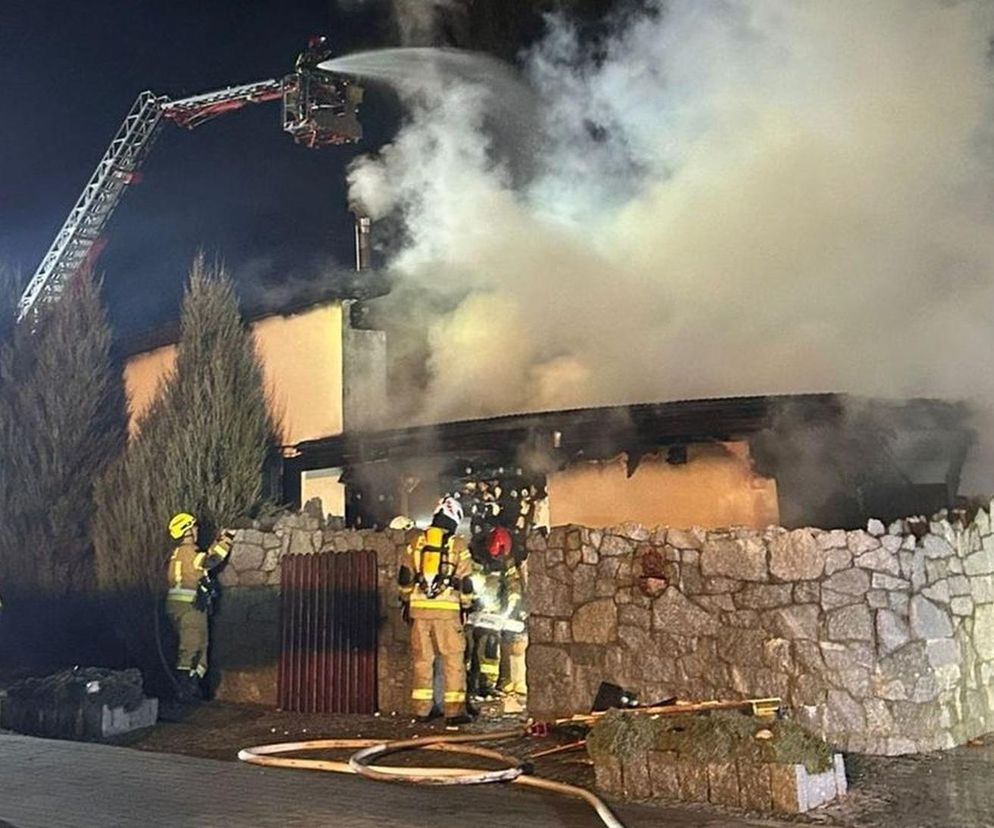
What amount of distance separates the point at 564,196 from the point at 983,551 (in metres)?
8.28

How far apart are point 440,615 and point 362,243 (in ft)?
31.0

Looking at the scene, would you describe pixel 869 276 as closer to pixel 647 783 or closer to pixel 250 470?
pixel 647 783

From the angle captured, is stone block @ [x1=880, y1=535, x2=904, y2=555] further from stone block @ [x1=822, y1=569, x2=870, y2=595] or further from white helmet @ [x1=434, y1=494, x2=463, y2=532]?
white helmet @ [x1=434, y1=494, x2=463, y2=532]

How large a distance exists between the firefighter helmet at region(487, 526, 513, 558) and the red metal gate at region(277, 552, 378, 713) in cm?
115

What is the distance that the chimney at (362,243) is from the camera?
658 inches

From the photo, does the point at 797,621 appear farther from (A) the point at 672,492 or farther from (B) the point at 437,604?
(A) the point at 672,492

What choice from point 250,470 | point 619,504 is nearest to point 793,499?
point 619,504

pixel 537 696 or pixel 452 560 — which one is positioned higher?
pixel 452 560

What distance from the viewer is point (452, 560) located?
881 cm

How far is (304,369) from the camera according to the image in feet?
51.8

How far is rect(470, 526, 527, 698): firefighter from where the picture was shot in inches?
381

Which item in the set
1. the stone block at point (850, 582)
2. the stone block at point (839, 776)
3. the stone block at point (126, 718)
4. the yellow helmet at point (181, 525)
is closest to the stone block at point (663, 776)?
the stone block at point (839, 776)

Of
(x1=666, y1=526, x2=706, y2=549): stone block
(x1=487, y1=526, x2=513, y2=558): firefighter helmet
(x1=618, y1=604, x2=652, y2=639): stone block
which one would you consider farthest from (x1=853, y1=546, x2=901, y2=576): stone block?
(x1=487, y1=526, x2=513, y2=558): firefighter helmet

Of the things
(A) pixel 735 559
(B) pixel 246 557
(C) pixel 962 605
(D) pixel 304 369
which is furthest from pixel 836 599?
(D) pixel 304 369
